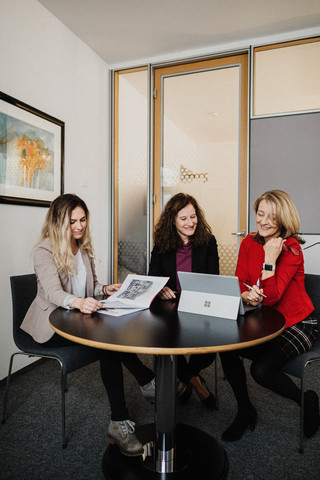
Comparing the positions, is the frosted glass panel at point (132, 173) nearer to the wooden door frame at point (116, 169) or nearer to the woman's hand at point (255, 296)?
the wooden door frame at point (116, 169)

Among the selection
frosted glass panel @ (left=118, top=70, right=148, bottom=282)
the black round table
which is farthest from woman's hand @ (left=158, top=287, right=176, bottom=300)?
frosted glass panel @ (left=118, top=70, right=148, bottom=282)

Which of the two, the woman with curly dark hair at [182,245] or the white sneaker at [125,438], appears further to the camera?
the woman with curly dark hair at [182,245]

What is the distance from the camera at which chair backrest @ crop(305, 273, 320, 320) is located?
1912 mm

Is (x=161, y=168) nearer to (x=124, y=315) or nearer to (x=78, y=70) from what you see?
(x=78, y=70)

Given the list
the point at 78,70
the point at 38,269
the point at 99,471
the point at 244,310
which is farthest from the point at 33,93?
the point at 99,471

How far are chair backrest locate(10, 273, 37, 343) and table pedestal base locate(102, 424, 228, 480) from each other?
82cm

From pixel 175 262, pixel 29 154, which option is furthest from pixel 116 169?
pixel 175 262

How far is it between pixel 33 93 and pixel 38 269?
1.66 m

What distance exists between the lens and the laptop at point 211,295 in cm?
139

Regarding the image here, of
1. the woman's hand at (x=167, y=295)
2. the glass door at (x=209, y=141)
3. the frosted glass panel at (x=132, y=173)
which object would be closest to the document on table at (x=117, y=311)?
the woman's hand at (x=167, y=295)

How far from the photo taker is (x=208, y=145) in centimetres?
353

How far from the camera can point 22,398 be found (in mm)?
2238

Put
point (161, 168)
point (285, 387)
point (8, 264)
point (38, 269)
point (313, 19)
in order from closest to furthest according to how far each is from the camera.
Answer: point (285, 387)
point (38, 269)
point (8, 264)
point (313, 19)
point (161, 168)

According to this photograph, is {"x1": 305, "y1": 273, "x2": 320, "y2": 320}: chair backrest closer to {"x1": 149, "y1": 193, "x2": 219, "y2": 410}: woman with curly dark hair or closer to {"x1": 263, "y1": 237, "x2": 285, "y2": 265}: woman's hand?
{"x1": 263, "y1": 237, "x2": 285, "y2": 265}: woman's hand
